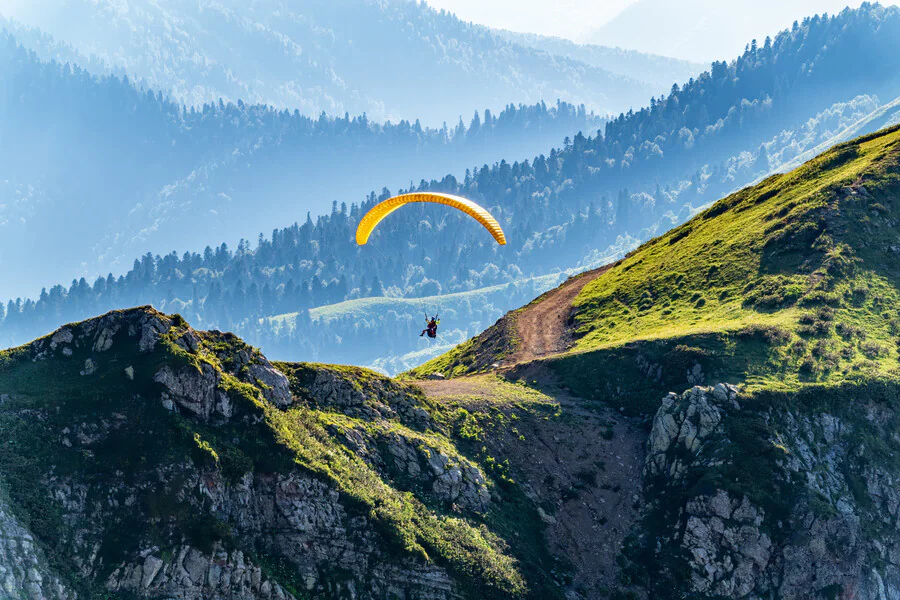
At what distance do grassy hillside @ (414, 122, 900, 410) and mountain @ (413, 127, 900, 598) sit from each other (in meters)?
0.20

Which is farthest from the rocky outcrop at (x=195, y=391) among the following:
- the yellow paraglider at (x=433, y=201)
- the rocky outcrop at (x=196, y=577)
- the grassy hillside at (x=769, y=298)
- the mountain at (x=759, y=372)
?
the grassy hillside at (x=769, y=298)

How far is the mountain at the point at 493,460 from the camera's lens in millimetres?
42438

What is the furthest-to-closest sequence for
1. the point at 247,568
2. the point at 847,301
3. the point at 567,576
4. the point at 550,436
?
the point at 847,301
the point at 550,436
the point at 567,576
the point at 247,568

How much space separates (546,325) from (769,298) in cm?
2632

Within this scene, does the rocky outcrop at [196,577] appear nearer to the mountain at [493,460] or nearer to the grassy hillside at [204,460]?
the mountain at [493,460]

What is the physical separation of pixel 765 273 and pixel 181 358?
58.1 meters

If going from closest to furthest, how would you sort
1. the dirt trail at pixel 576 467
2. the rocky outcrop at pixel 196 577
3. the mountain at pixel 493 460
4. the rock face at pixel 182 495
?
the rocky outcrop at pixel 196 577 < the rock face at pixel 182 495 < the mountain at pixel 493 460 < the dirt trail at pixel 576 467

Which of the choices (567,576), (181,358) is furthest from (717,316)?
(181,358)

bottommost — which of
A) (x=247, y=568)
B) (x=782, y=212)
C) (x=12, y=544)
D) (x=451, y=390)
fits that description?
(x=247, y=568)

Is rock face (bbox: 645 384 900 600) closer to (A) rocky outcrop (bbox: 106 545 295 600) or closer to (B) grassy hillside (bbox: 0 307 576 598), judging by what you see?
(B) grassy hillside (bbox: 0 307 576 598)

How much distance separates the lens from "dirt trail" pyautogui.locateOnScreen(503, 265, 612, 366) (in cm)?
8425

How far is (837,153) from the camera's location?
95.8m

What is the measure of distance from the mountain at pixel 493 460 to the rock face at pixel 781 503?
0.49 ft

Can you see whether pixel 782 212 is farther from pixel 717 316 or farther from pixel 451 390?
pixel 451 390
